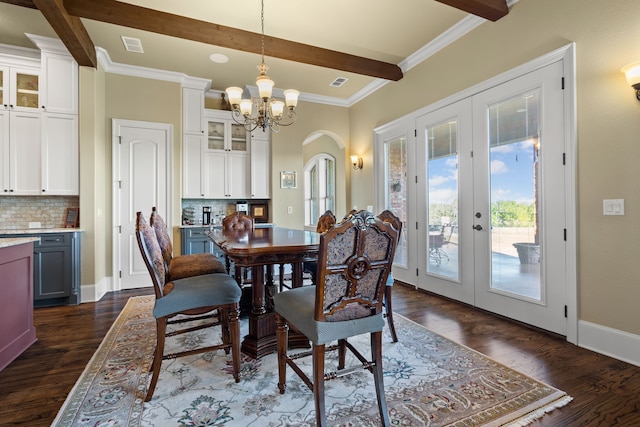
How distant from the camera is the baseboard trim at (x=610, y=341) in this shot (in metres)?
2.15

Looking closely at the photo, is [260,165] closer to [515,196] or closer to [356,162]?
[356,162]

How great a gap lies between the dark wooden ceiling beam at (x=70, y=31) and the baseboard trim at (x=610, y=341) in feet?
16.8

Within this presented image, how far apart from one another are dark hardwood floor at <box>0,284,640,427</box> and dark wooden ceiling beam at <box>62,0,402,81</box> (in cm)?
299

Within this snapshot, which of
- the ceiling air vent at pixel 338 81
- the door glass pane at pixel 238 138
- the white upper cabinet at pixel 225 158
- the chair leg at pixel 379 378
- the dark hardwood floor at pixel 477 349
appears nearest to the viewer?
the chair leg at pixel 379 378

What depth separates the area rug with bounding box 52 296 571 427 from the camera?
1.61 m

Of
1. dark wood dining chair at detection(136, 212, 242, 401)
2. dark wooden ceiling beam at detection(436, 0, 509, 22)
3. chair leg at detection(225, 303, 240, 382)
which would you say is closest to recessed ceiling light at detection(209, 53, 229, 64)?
dark wooden ceiling beam at detection(436, 0, 509, 22)

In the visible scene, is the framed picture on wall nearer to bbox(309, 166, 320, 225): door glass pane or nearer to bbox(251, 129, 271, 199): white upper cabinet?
bbox(251, 129, 271, 199): white upper cabinet

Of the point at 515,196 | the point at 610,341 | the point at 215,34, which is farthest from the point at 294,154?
the point at 610,341

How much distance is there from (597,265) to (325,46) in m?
3.60

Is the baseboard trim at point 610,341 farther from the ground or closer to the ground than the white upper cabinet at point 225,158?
closer to the ground

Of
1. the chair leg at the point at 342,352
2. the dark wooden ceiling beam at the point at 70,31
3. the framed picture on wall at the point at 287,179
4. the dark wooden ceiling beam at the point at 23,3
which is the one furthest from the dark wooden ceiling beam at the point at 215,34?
the chair leg at the point at 342,352

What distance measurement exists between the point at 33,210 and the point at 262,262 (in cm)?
388

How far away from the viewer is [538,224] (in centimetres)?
277

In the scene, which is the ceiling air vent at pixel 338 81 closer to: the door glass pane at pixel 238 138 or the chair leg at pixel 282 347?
the door glass pane at pixel 238 138
